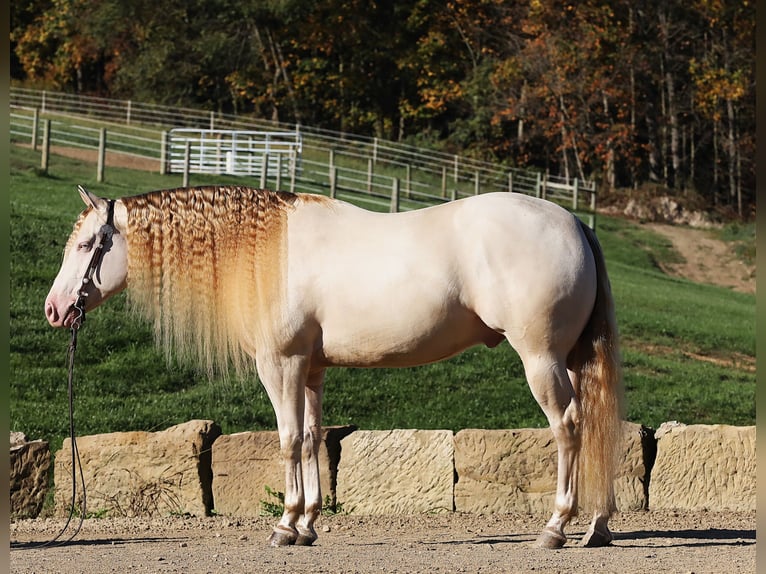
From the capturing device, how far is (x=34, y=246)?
638 inches

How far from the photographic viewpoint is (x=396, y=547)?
688 cm

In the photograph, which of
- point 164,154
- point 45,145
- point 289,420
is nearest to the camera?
point 289,420

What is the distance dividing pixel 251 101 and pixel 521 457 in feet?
131

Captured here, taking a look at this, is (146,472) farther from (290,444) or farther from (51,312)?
(290,444)

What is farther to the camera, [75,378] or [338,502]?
[75,378]

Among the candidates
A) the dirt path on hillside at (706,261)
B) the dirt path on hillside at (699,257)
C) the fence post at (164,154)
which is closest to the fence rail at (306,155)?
the fence post at (164,154)

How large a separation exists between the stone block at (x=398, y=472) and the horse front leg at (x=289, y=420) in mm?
1531

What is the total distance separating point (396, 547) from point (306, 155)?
33286 mm

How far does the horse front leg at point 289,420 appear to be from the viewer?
678 cm

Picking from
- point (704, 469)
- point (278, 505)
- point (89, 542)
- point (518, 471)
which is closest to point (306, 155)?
point (278, 505)

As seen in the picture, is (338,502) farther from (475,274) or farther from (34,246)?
(34,246)

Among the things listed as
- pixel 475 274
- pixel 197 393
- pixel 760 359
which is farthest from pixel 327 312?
pixel 197 393

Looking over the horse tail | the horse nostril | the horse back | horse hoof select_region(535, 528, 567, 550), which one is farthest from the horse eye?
horse hoof select_region(535, 528, 567, 550)

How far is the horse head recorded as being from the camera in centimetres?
697
